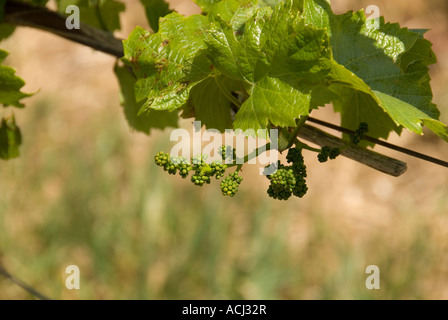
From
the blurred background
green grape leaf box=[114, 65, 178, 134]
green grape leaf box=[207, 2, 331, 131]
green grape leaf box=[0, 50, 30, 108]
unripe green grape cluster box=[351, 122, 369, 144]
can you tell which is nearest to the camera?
green grape leaf box=[207, 2, 331, 131]

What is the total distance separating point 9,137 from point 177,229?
1.93 metres

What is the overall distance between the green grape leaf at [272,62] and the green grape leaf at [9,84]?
0.35m

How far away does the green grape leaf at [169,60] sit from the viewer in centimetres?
63

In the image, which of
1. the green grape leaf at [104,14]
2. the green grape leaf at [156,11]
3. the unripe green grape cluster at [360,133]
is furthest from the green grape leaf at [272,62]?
the green grape leaf at [104,14]

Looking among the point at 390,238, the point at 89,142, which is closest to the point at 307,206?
the point at 390,238

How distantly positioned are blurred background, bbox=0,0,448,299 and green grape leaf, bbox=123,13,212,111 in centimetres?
215

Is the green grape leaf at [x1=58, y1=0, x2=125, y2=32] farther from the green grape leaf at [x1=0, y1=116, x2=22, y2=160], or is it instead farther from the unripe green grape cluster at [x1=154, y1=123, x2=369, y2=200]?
the unripe green grape cluster at [x1=154, y1=123, x2=369, y2=200]

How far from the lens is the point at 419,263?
2.95 m

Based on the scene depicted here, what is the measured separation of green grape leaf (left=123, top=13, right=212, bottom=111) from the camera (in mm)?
627

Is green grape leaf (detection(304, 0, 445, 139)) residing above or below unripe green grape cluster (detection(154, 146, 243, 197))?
above

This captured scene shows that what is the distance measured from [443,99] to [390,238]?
1151mm

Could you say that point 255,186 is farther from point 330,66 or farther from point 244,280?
point 330,66

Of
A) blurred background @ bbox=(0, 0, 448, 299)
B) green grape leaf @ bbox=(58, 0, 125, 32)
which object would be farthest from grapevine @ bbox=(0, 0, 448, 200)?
blurred background @ bbox=(0, 0, 448, 299)

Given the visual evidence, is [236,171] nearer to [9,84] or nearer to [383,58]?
[383,58]
